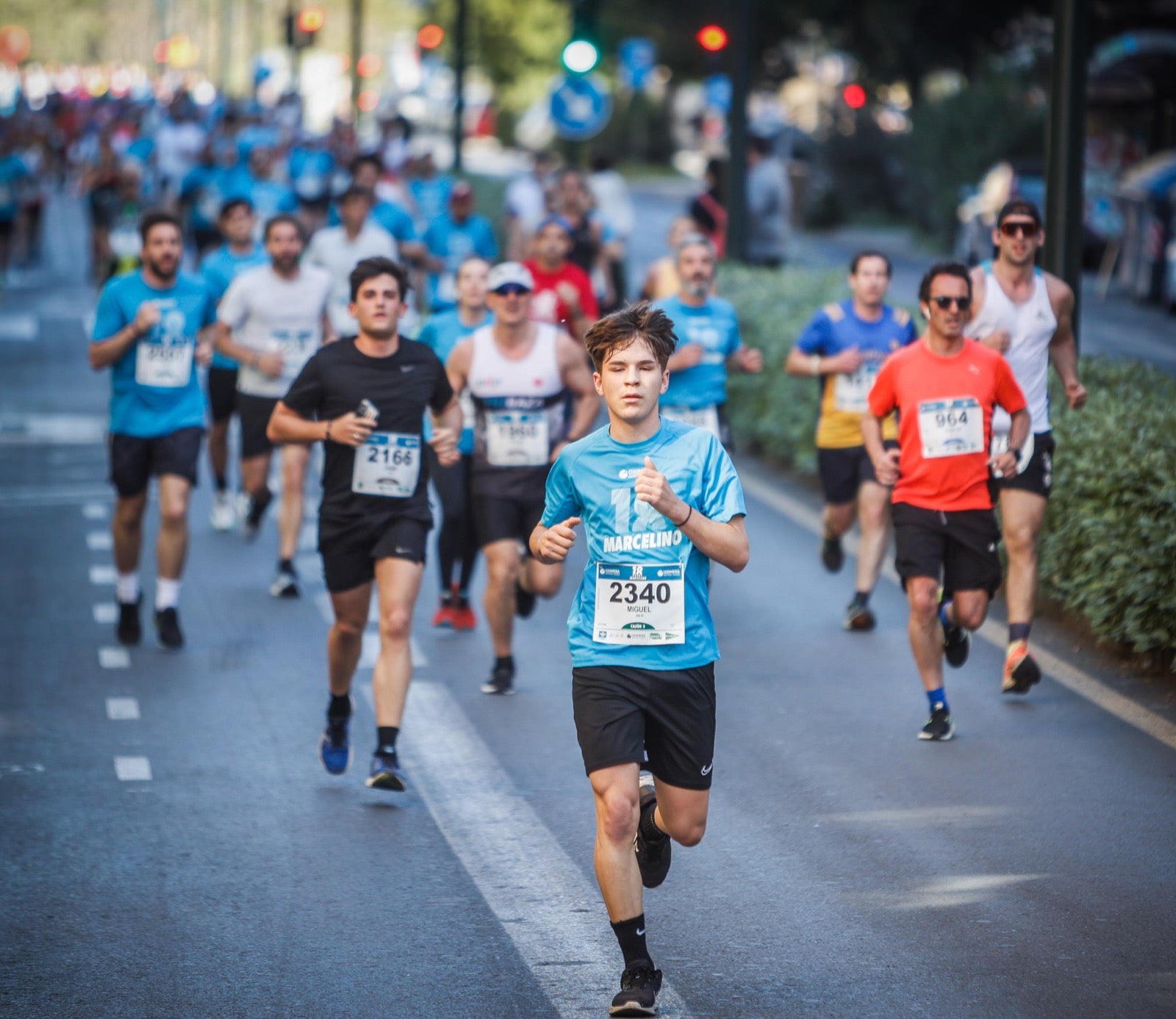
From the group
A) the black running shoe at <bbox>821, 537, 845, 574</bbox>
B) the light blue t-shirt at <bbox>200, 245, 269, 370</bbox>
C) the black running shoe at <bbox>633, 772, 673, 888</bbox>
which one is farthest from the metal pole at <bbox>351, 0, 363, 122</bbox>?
the black running shoe at <bbox>633, 772, 673, 888</bbox>

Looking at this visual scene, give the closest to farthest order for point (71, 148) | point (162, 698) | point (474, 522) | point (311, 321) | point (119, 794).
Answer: point (119, 794) < point (162, 698) < point (474, 522) < point (311, 321) < point (71, 148)

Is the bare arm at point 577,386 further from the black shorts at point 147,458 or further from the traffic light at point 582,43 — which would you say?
the traffic light at point 582,43

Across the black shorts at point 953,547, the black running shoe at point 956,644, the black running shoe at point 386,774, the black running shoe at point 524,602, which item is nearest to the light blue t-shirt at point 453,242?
the black running shoe at point 524,602

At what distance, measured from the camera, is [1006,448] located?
26.9 ft

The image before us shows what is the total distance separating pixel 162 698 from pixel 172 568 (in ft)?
4.09

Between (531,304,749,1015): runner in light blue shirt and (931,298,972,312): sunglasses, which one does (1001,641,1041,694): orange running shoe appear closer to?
A: (931,298,972,312): sunglasses

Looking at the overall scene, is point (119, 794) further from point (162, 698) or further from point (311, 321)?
point (311, 321)

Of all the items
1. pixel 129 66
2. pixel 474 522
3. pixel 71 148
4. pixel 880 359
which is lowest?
pixel 474 522

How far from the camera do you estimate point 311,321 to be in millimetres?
10938

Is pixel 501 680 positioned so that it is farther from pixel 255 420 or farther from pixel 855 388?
pixel 255 420

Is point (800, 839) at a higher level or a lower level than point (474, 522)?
lower

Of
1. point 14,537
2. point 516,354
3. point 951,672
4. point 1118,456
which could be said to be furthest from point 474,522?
point 14,537

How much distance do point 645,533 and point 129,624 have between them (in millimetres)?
4936

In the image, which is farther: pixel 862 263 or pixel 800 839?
pixel 862 263
